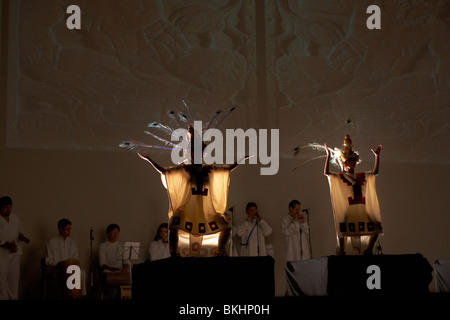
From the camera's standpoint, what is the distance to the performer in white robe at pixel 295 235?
932 centimetres

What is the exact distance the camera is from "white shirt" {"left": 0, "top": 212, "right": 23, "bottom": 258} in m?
8.09

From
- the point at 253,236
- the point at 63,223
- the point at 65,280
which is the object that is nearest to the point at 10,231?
the point at 63,223

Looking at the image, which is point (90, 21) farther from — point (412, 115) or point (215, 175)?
point (412, 115)

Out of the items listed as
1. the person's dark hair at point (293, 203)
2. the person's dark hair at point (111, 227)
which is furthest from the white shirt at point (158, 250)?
the person's dark hair at point (293, 203)

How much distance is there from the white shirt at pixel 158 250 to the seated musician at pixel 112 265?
498 millimetres

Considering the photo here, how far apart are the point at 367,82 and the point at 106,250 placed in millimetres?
5170

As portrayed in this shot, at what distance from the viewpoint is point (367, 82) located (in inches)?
415

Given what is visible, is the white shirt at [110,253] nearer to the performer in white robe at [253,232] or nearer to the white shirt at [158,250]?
the white shirt at [158,250]

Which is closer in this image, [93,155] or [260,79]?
[93,155]

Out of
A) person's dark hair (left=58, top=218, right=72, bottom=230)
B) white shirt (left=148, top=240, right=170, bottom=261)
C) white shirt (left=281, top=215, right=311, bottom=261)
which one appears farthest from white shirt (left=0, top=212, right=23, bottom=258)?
white shirt (left=281, top=215, right=311, bottom=261)

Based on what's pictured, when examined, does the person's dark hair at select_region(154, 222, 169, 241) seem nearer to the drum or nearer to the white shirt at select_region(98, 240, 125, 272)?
the white shirt at select_region(98, 240, 125, 272)

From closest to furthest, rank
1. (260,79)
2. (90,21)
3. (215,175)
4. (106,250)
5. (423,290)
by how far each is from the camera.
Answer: (423,290), (215,175), (106,250), (90,21), (260,79)

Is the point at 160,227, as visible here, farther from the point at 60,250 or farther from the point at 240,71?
the point at 240,71
